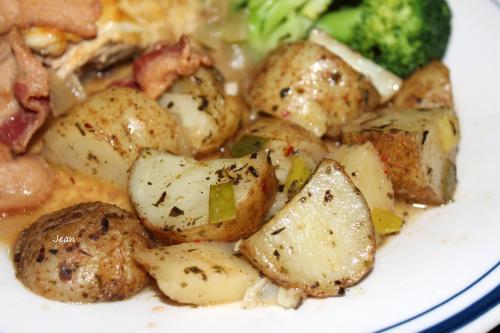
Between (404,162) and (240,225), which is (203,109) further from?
(404,162)

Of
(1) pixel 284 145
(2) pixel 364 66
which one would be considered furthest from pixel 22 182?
(2) pixel 364 66

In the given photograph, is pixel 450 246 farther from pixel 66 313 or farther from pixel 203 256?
pixel 66 313

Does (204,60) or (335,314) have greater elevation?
(204,60)

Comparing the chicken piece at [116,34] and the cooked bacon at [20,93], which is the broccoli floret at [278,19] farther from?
the cooked bacon at [20,93]

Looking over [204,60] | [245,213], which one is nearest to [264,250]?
[245,213]

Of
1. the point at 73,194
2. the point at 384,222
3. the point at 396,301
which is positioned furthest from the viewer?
the point at 73,194

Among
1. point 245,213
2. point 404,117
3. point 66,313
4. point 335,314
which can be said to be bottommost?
point 66,313

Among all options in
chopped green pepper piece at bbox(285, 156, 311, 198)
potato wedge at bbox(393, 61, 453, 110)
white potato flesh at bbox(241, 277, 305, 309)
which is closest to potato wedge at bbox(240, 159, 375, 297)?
white potato flesh at bbox(241, 277, 305, 309)

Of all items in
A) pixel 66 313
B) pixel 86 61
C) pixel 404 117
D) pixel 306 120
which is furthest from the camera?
pixel 86 61
